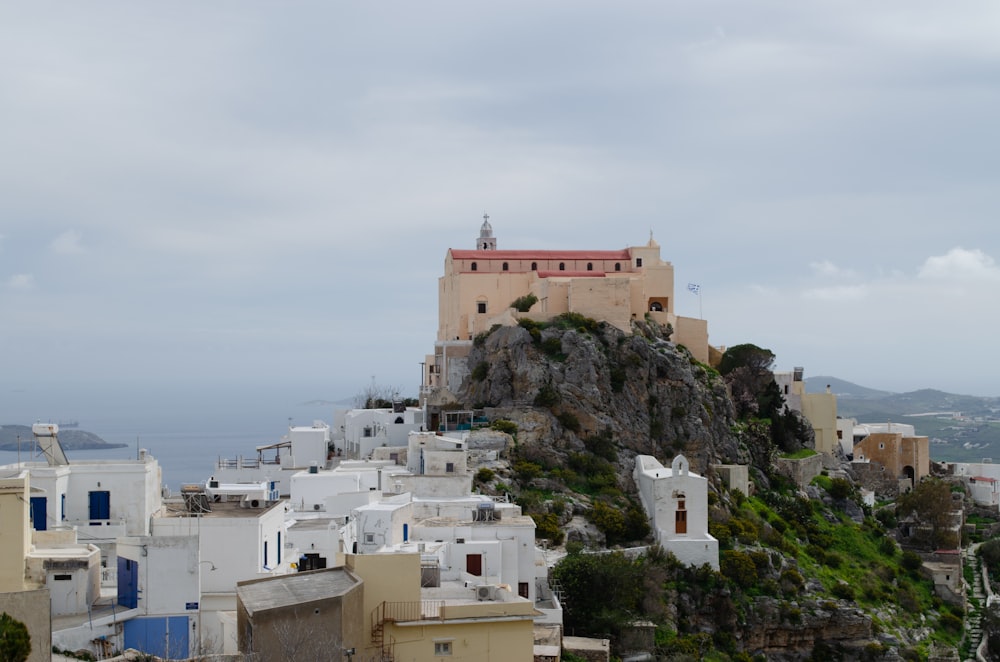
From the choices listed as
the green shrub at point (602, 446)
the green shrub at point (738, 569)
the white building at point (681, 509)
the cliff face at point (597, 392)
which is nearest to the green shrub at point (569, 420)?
the cliff face at point (597, 392)

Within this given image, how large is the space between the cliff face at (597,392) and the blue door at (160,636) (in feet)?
82.6

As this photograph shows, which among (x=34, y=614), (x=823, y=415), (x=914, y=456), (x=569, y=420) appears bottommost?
(x=34, y=614)

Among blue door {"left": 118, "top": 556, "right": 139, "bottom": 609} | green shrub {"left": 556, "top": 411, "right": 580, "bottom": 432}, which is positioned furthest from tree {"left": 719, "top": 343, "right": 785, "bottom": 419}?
blue door {"left": 118, "top": 556, "right": 139, "bottom": 609}

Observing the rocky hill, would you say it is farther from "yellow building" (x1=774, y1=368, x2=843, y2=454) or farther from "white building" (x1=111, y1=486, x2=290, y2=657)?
"white building" (x1=111, y1=486, x2=290, y2=657)

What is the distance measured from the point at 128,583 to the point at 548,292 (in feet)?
104

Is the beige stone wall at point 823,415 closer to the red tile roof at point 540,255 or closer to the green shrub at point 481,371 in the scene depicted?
the red tile roof at point 540,255

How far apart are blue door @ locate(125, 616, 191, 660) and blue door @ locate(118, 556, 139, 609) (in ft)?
1.64

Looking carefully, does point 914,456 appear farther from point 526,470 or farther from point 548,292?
point 526,470

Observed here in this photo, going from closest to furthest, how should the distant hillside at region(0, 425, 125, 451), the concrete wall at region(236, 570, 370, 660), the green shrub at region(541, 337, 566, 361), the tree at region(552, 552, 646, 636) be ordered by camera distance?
1. the concrete wall at region(236, 570, 370, 660)
2. the tree at region(552, 552, 646, 636)
3. the green shrub at region(541, 337, 566, 361)
4. the distant hillside at region(0, 425, 125, 451)

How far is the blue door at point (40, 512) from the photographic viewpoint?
24781mm

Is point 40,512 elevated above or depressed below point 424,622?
above

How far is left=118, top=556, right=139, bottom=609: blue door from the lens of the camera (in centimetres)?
1967

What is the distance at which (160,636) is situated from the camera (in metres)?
19.3

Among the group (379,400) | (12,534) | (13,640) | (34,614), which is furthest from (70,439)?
(13,640)
